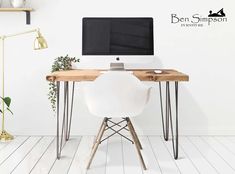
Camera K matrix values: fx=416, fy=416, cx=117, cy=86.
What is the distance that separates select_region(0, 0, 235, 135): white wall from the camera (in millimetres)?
4109

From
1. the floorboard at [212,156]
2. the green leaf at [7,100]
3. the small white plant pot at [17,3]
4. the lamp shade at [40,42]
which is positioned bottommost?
the floorboard at [212,156]

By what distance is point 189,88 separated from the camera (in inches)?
164

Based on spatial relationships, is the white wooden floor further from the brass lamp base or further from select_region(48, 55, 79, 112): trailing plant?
select_region(48, 55, 79, 112): trailing plant

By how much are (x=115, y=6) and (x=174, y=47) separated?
71cm

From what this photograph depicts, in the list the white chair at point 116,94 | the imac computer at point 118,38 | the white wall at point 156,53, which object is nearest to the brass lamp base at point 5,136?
the white wall at point 156,53

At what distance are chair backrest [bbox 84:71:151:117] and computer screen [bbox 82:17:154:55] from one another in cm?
71

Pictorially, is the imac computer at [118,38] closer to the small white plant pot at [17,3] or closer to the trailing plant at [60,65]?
Result: the trailing plant at [60,65]

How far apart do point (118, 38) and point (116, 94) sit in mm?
852

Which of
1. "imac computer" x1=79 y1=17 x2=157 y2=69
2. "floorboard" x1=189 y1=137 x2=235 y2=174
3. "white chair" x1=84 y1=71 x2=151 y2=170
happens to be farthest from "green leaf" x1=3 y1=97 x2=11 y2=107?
"floorboard" x1=189 y1=137 x2=235 y2=174

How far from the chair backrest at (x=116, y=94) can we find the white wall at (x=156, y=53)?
1.10 metres

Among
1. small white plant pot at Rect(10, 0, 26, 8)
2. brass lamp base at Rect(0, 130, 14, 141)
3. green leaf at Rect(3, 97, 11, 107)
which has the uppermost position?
small white plant pot at Rect(10, 0, 26, 8)

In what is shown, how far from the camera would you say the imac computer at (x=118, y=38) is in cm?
374

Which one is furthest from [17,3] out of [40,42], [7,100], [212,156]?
[212,156]

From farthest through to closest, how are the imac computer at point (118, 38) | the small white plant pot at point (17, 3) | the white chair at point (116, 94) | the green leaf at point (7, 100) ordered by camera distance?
the small white plant pot at point (17, 3) < the green leaf at point (7, 100) < the imac computer at point (118, 38) < the white chair at point (116, 94)
